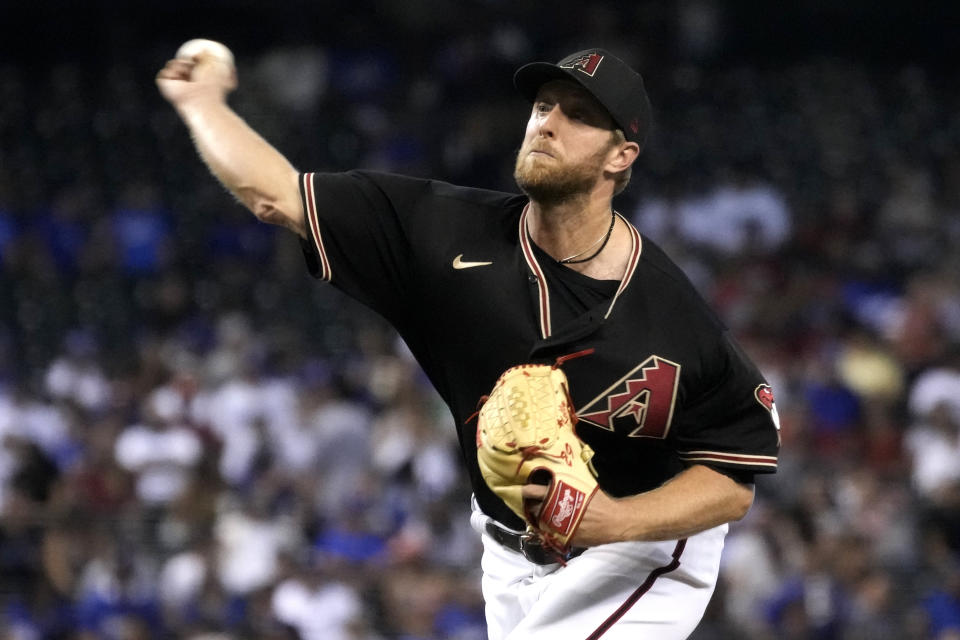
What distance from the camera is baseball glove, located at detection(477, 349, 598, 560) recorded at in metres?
2.88

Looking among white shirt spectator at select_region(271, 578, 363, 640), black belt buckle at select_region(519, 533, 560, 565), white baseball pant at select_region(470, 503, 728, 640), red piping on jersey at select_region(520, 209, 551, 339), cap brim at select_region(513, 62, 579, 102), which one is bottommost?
white shirt spectator at select_region(271, 578, 363, 640)

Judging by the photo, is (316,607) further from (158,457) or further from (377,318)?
(377,318)

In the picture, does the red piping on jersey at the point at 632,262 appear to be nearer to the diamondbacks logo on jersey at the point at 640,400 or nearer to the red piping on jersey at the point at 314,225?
the diamondbacks logo on jersey at the point at 640,400

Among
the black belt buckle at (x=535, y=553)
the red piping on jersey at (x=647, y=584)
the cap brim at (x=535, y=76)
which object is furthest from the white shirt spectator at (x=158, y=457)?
the cap brim at (x=535, y=76)

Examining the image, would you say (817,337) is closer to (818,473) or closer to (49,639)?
(818,473)

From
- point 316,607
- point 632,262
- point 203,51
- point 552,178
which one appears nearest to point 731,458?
point 632,262

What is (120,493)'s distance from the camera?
27.6ft

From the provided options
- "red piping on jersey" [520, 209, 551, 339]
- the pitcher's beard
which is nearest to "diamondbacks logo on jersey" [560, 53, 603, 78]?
the pitcher's beard

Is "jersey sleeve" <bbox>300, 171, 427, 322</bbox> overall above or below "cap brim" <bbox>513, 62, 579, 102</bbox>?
below

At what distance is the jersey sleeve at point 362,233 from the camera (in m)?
3.16

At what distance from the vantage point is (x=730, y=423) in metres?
3.24

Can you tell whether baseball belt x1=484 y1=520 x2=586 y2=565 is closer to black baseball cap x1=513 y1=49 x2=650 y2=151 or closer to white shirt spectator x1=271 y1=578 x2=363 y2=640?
black baseball cap x1=513 y1=49 x2=650 y2=151

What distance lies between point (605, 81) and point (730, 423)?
0.82m

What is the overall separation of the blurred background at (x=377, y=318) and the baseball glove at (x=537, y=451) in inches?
170
